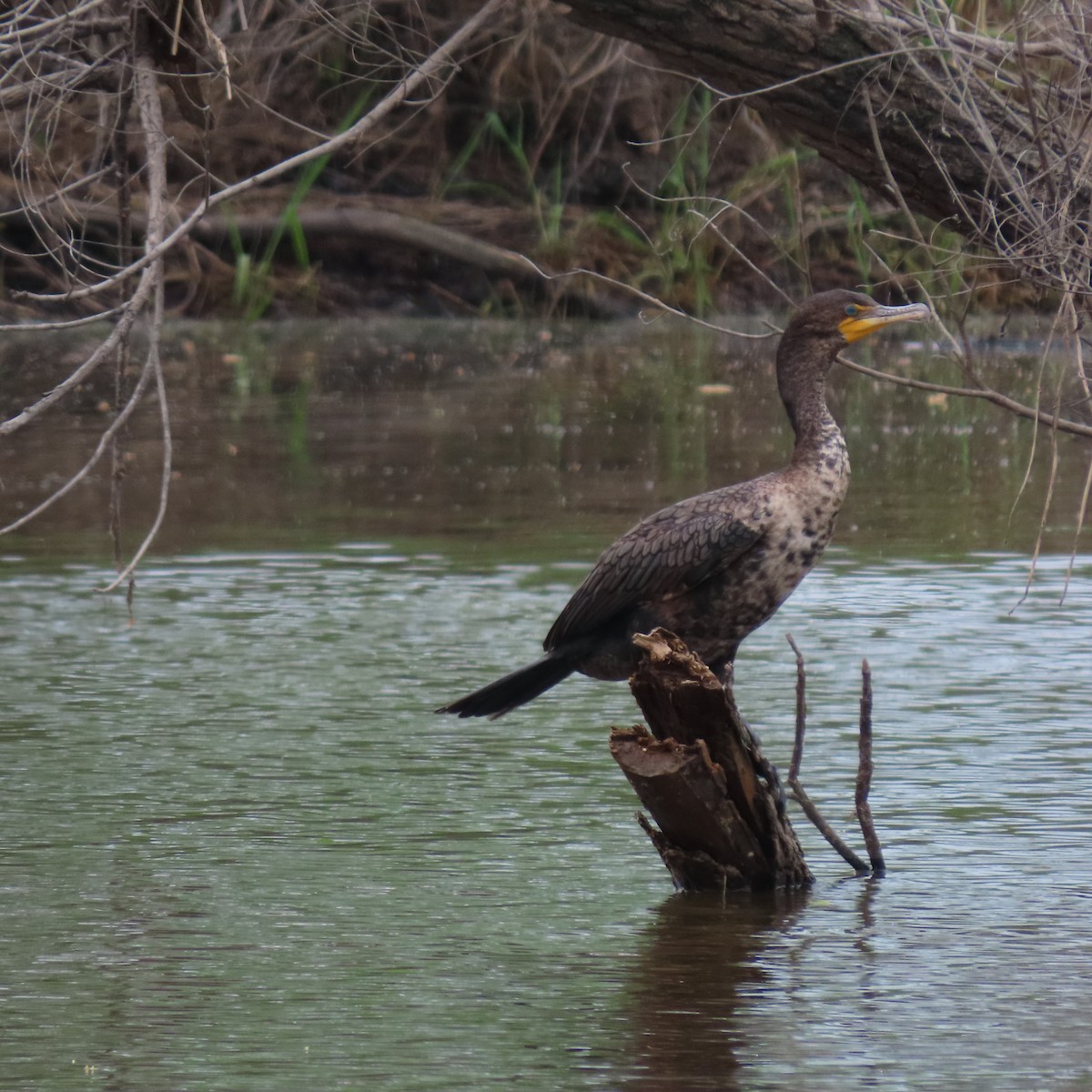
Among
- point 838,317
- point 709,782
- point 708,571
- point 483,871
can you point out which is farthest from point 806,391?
point 483,871

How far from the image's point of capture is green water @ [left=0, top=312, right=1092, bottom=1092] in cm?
353

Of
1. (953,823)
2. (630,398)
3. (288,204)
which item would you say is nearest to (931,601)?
(953,823)

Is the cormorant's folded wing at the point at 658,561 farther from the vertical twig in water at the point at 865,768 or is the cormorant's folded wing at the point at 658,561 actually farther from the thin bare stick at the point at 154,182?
the thin bare stick at the point at 154,182

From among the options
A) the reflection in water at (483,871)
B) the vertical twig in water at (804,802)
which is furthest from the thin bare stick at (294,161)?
the vertical twig in water at (804,802)

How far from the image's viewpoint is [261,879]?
4441 mm

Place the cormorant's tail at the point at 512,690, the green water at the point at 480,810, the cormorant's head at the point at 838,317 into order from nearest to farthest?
the green water at the point at 480,810, the cormorant's tail at the point at 512,690, the cormorant's head at the point at 838,317

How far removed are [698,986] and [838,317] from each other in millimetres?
2082

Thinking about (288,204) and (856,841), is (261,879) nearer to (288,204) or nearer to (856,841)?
(856,841)

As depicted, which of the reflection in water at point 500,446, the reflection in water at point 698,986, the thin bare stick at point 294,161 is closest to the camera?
the reflection in water at point 698,986

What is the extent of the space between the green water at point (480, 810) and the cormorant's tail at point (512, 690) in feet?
0.58

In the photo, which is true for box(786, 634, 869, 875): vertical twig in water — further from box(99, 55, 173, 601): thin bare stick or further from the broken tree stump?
box(99, 55, 173, 601): thin bare stick

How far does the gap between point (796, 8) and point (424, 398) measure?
24.1 feet

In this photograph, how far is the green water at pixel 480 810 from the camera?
3525 mm

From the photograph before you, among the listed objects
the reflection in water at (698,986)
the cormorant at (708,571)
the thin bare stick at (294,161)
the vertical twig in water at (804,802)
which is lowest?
the reflection in water at (698,986)
